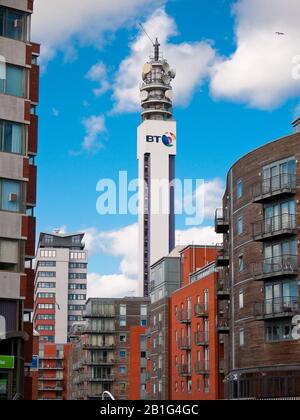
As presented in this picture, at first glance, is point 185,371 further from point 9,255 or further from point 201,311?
point 9,255

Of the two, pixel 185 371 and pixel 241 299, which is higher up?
pixel 241 299

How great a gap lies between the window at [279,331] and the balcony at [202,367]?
26.6m

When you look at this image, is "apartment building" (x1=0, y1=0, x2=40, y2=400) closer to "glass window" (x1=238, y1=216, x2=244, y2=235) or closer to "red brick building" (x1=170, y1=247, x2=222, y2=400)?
"glass window" (x1=238, y1=216, x2=244, y2=235)

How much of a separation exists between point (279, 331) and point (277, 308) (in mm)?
1857

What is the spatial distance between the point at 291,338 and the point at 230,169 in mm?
19693

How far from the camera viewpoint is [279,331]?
65.3 meters

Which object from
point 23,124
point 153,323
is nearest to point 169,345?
point 153,323

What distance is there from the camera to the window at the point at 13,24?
45406mm

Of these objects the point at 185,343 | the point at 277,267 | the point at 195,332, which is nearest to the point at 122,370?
the point at 185,343

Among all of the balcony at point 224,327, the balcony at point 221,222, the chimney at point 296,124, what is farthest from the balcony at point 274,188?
the balcony at point 224,327

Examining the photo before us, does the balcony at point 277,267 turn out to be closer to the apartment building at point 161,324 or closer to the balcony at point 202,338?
the balcony at point 202,338

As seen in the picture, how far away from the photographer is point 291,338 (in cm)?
6359
